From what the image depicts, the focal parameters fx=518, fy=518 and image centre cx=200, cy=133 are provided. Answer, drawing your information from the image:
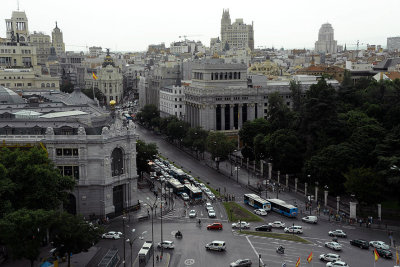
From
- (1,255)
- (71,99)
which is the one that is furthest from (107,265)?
(71,99)

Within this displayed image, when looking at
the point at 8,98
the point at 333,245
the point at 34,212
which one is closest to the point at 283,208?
the point at 333,245

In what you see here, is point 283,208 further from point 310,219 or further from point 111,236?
point 111,236

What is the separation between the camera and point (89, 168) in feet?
277

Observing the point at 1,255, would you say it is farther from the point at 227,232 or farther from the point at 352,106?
the point at 352,106

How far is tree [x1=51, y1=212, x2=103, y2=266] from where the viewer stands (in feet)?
204

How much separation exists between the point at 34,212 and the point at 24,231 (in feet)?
9.04

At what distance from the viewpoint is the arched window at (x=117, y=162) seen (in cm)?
8700

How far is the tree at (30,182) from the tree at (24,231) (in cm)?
657

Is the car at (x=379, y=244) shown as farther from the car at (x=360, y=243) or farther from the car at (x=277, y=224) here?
the car at (x=277, y=224)

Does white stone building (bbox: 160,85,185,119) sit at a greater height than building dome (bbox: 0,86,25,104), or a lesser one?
lesser

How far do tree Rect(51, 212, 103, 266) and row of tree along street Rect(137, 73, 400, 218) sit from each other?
4430cm

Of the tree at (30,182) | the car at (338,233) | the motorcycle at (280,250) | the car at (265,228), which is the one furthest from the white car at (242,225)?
the tree at (30,182)

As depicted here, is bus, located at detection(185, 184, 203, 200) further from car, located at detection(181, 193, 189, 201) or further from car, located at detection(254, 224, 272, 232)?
car, located at detection(254, 224, 272, 232)

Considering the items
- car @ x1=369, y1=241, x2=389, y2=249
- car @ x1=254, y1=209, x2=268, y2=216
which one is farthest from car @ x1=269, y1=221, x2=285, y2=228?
car @ x1=369, y1=241, x2=389, y2=249
